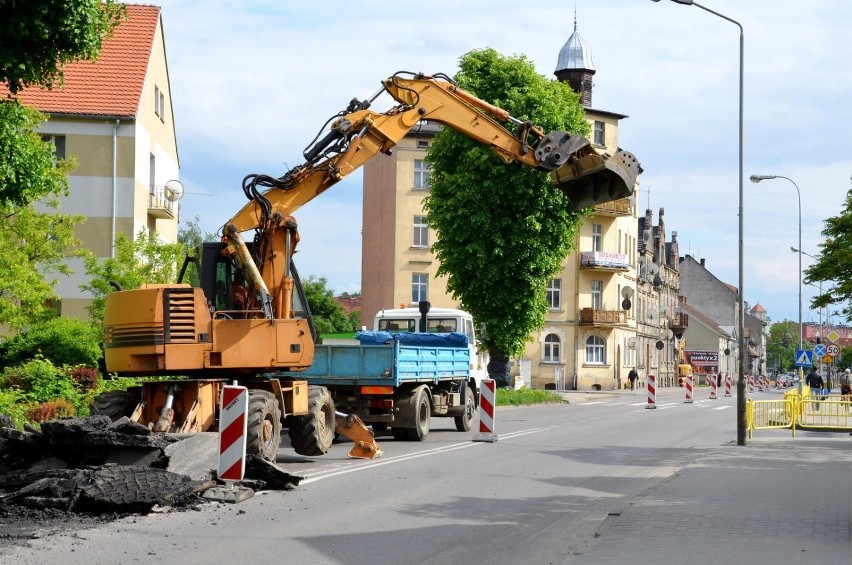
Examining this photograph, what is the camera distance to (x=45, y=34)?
13.9 m

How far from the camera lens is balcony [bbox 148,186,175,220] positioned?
130 ft

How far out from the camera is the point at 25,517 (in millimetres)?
10555

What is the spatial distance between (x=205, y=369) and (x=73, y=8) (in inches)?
192

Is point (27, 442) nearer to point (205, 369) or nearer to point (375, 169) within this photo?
point (205, 369)

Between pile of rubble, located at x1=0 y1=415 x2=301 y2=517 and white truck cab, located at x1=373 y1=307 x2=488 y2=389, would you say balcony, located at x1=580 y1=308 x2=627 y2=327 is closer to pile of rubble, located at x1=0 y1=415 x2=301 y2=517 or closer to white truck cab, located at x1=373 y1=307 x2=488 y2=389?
white truck cab, located at x1=373 y1=307 x2=488 y2=389

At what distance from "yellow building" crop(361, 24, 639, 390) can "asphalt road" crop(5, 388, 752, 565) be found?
151ft

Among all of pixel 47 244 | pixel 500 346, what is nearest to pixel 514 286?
pixel 500 346

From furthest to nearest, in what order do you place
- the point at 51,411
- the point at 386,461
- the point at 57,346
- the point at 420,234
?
the point at 420,234, the point at 57,346, the point at 51,411, the point at 386,461

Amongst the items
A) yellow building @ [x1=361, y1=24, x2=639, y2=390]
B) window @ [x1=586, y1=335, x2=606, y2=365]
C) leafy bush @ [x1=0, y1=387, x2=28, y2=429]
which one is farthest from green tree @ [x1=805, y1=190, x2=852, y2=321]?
window @ [x1=586, y1=335, x2=606, y2=365]

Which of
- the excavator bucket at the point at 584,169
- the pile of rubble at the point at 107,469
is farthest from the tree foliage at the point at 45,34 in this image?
the excavator bucket at the point at 584,169

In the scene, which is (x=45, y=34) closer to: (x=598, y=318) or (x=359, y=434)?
(x=359, y=434)

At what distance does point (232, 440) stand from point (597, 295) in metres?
63.3

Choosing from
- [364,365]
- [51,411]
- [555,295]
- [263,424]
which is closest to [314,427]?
[263,424]

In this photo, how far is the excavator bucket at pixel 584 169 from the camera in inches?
744
